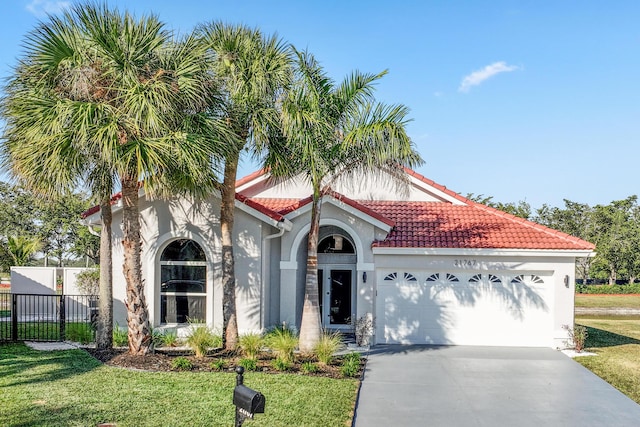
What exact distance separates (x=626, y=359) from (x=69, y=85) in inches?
627

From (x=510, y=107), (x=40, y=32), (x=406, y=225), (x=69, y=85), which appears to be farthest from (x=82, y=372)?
(x=510, y=107)

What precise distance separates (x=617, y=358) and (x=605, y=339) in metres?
4.16

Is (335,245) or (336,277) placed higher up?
(335,245)

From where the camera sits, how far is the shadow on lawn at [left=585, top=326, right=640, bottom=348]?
17.2 m

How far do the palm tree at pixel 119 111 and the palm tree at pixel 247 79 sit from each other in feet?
1.68

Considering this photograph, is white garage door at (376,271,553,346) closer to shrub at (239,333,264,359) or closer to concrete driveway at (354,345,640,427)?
concrete driveway at (354,345,640,427)

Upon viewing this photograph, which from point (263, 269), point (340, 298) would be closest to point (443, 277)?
point (340, 298)

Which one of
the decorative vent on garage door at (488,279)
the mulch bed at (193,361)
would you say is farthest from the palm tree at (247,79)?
the decorative vent on garage door at (488,279)

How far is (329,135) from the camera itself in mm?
13242

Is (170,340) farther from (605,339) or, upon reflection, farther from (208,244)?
(605,339)

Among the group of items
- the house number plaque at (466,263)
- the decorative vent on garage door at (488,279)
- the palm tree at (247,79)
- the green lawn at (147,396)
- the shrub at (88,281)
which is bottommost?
the green lawn at (147,396)

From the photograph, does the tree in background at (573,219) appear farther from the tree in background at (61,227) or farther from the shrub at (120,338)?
the shrub at (120,338)

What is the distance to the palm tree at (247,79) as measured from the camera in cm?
1256

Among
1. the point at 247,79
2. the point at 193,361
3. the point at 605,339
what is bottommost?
the point at 605,339
